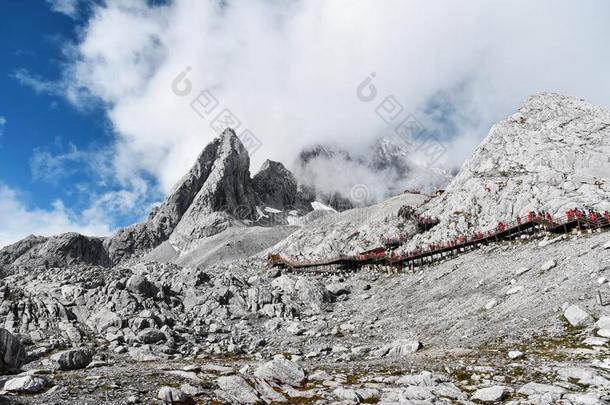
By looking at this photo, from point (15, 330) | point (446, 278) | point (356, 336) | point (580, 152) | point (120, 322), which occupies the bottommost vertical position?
point (580, 152)

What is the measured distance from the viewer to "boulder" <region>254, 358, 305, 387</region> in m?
19.0

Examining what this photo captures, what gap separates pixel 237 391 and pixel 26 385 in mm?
8550

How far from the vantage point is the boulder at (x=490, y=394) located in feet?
48.2

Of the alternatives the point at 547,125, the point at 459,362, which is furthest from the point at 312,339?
the point at 547,125

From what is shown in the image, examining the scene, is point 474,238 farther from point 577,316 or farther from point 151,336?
point 151,336

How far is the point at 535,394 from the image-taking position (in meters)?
14.6

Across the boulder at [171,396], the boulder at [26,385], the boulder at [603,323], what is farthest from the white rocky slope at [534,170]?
the boulder at [26,385]

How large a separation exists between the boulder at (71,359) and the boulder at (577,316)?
29.9 metres

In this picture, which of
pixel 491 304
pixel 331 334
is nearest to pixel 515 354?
pixel 491 304

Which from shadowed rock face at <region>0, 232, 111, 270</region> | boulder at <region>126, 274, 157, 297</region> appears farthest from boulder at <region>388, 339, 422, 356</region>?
shadowed rock face at <region>0, 232, 111, 270</region>

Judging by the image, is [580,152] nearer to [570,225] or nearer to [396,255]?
[570,225]

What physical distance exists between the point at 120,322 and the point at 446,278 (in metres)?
37.3

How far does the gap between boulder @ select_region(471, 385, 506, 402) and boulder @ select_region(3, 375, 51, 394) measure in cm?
1750

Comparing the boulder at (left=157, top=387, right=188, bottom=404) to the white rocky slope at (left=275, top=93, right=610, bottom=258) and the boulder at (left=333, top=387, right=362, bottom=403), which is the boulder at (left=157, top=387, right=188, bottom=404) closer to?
the boulder at (left=333, top=387, right=362, bottom=403)
